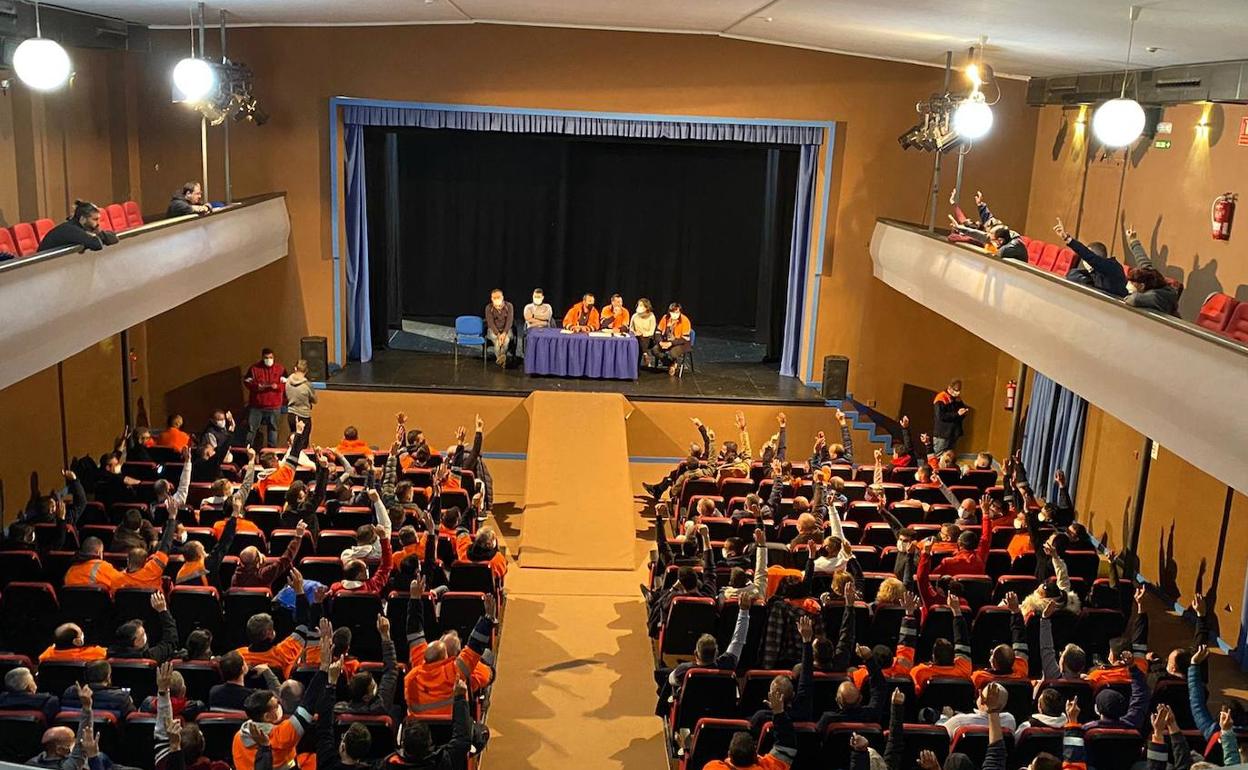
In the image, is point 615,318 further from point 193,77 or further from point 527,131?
point 193,77

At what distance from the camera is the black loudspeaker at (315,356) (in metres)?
14.5

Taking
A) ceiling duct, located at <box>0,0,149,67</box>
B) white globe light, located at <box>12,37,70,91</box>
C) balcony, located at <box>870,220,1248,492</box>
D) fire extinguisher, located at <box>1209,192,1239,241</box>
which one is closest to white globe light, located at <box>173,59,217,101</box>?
ceiling duct, located at <box>0,0,149,67</box>

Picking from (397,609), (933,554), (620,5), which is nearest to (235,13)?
(620,5)

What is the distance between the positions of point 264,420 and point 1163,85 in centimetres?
988

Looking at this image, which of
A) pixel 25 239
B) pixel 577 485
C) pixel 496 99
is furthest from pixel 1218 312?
pixel 25 239

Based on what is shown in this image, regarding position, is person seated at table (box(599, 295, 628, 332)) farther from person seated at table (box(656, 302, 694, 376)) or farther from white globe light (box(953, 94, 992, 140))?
white globe light (box(953, 94, 992, 140))

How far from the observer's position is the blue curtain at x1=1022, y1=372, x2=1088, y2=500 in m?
12.8

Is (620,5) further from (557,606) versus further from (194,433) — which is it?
(194,433)

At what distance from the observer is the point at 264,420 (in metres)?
13.7

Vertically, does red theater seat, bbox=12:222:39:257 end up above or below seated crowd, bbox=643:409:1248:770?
above

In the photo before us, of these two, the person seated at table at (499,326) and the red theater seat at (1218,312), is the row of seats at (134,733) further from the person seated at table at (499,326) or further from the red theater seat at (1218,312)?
the person seated at table at (499,326)

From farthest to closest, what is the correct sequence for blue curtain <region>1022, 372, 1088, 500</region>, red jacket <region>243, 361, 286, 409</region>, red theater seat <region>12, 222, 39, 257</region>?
1. red jacket <region>243, 361, 286, 409</region>
2. blue curtain <region>1022, 372, 1088, 500</region>
3. red theater seat <region>12, 222, 39, 257</region>

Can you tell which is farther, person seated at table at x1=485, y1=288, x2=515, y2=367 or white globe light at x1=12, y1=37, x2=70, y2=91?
person seated at table at x1=485, y1=288, x2=515, y2=367

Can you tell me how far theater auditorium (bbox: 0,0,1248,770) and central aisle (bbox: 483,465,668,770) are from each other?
0.15 feet
